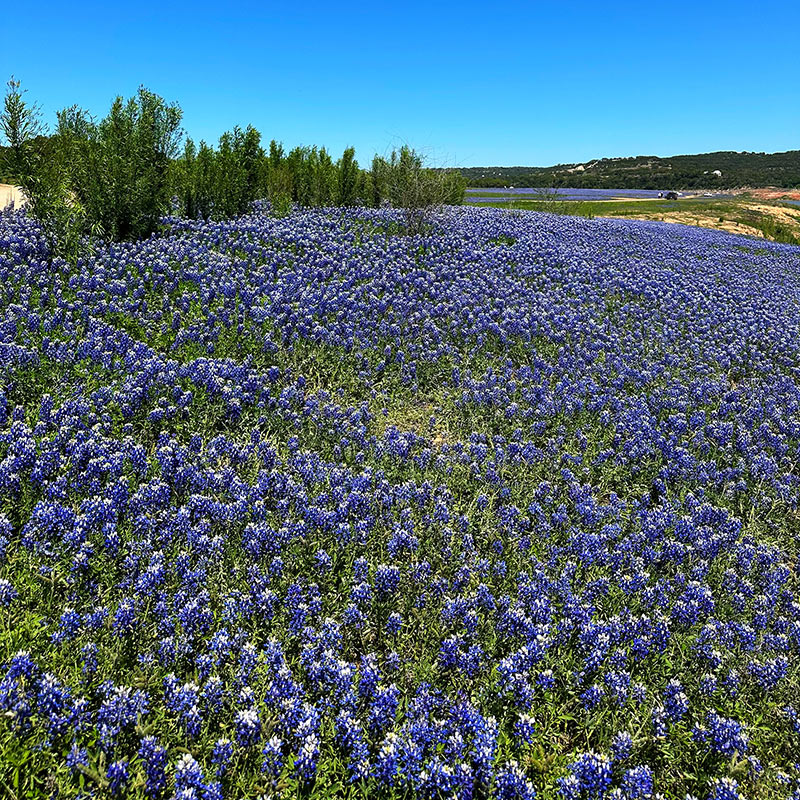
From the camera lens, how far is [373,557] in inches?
179

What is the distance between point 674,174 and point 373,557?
120 m

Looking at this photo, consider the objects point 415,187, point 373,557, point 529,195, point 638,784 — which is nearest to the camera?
point 638,784

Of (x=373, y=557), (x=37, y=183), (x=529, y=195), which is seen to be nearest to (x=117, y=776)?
(x=373, y=557)

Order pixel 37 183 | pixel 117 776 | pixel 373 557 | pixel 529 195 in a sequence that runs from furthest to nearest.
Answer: pixel 529 195 < pixel 37 183 < pixel 373 557 < pixel 117 776

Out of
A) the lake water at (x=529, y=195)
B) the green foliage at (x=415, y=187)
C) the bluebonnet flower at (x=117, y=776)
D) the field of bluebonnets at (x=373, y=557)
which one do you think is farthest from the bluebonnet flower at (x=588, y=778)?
the lake water at (x=529, y=195)

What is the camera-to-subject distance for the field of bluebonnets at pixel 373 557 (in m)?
3.00

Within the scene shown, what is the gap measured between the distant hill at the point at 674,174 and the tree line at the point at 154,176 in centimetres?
5006

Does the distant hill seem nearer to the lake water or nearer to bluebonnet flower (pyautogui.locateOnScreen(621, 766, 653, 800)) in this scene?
the lake water

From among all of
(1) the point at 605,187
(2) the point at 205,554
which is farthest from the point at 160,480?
(1) the point at 605,187

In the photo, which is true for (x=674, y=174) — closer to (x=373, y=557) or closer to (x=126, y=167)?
(x=126, y=167)

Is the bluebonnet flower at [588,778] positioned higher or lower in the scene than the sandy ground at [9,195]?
lower

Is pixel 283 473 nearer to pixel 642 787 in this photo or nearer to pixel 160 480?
pixel 160 480

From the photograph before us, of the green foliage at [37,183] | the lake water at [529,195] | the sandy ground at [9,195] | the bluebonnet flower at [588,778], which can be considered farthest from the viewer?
the lake water at [529,195]

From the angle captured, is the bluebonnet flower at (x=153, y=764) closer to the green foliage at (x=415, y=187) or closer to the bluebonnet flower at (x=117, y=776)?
the bluebonnet flower at (x=117, y=776)
